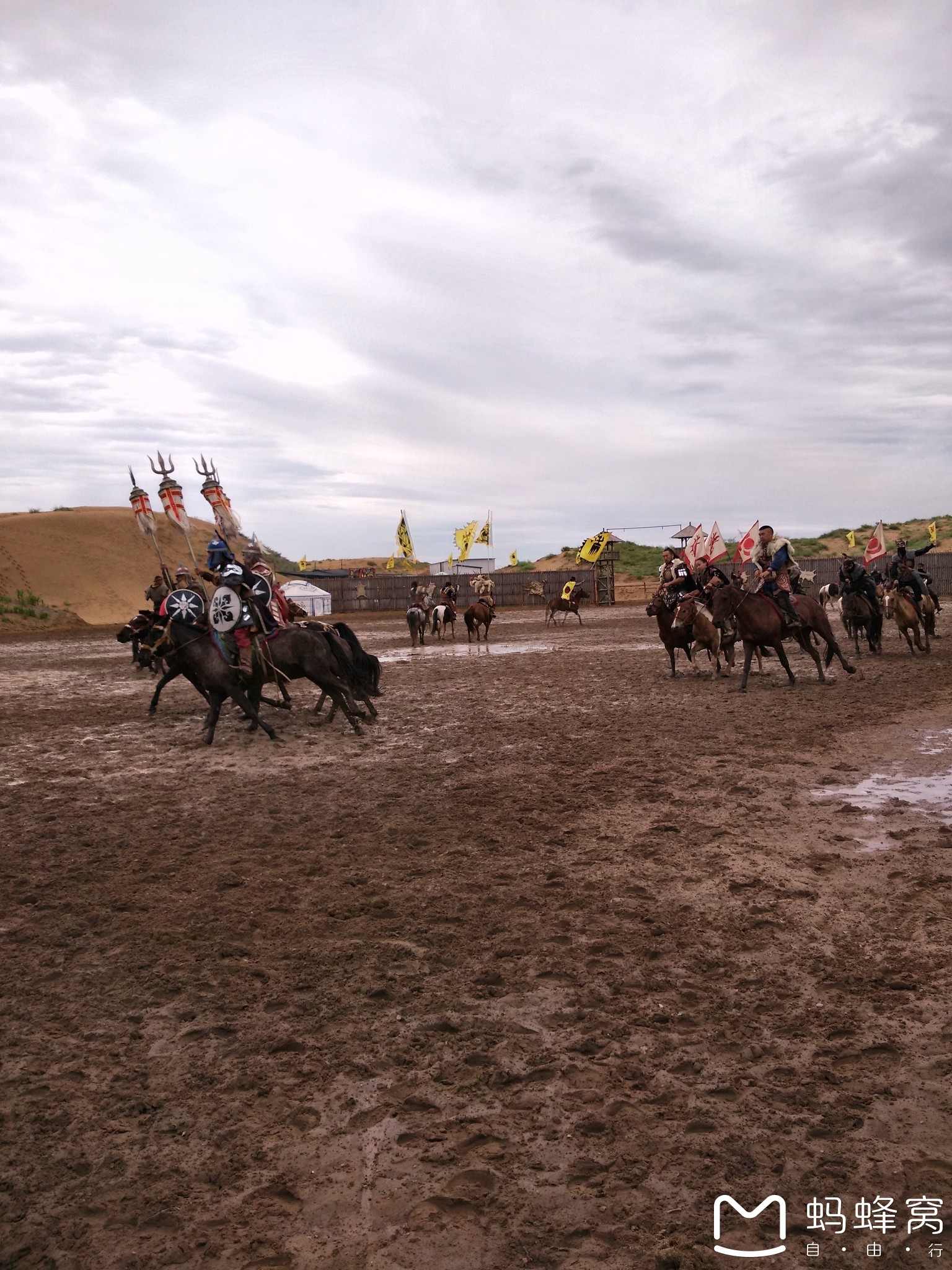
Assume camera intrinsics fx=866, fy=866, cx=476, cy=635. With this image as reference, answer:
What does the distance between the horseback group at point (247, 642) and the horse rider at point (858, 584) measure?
1010 cm

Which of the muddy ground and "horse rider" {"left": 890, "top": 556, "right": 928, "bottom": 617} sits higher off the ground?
"horse rider" {"left": 890, "top": 556, "right": 928, "bottom": 617}

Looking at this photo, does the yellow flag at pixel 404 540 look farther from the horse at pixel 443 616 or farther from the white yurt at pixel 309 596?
the horse at pixel 443 616

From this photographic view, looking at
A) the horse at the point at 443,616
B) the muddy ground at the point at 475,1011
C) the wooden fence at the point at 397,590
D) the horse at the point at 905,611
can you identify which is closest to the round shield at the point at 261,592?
the muddy ground at the point at 475,1011

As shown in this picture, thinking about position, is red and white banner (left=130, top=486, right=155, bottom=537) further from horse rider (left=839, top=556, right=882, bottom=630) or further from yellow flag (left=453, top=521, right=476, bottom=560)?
yellow flag (left=453, top=521, right=476, bottom=560)

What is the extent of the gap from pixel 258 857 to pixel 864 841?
14.2 feet

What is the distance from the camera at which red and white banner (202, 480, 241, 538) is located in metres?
14.6

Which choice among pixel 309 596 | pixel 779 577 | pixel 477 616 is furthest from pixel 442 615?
pixel 309 596

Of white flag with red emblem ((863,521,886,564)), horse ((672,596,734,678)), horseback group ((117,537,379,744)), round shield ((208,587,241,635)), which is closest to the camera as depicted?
round shield ((208,587,241,635))

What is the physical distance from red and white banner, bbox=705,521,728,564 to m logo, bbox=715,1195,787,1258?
18994 millimetres

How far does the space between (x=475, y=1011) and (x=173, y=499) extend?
14.0 metres

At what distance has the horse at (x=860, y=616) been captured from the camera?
16.8 m

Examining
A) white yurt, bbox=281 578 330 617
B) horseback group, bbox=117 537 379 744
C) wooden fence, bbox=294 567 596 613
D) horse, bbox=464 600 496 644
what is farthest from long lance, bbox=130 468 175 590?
wooden fence, bbox=294 567 596 613

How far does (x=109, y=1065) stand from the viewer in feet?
→ 11.9

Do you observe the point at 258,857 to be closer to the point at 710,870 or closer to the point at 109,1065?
the point at 109,1065
